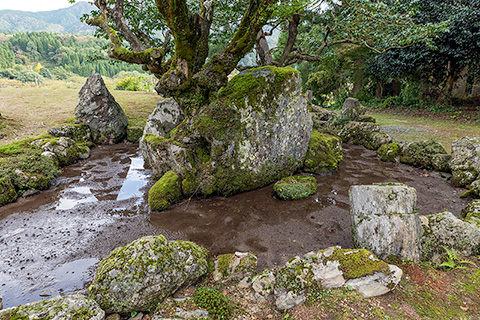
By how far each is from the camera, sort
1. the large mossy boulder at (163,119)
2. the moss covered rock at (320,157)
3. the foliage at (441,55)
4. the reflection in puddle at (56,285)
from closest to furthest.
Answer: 1. the reflection in puddle at (56,285)
2. the moss covered rock at (320,157)
3. the large mossy boulder at (163,119)
4. the foliage at (441,55)

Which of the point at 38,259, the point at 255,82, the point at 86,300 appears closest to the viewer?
the point at 86,300

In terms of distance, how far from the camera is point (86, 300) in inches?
120

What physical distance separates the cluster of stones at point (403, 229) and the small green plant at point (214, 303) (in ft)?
8.19

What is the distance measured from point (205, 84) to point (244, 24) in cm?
243

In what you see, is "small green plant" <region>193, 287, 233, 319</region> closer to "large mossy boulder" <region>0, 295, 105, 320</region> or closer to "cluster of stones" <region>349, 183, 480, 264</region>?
"large mossy boulder" <region>0, 295, 105, 320</region>

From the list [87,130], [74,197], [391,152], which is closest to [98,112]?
[87,130]

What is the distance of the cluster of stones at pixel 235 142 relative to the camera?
672 cm

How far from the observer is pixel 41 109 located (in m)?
16.4

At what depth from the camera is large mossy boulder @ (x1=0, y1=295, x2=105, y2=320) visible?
8.75ft

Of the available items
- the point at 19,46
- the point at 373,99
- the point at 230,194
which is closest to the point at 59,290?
the point at 230,194

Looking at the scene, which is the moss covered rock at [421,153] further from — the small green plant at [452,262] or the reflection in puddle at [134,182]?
the reflection in puddle at [134,182]

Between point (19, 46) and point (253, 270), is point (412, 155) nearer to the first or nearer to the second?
point (253, 270)

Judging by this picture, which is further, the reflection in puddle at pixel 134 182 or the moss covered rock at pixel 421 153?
the moss covered rock at pixel 421 153

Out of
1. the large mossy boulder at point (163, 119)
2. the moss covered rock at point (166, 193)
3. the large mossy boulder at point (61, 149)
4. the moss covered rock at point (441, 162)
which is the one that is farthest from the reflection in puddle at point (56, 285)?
the moss covered rock at point (441, 162)
